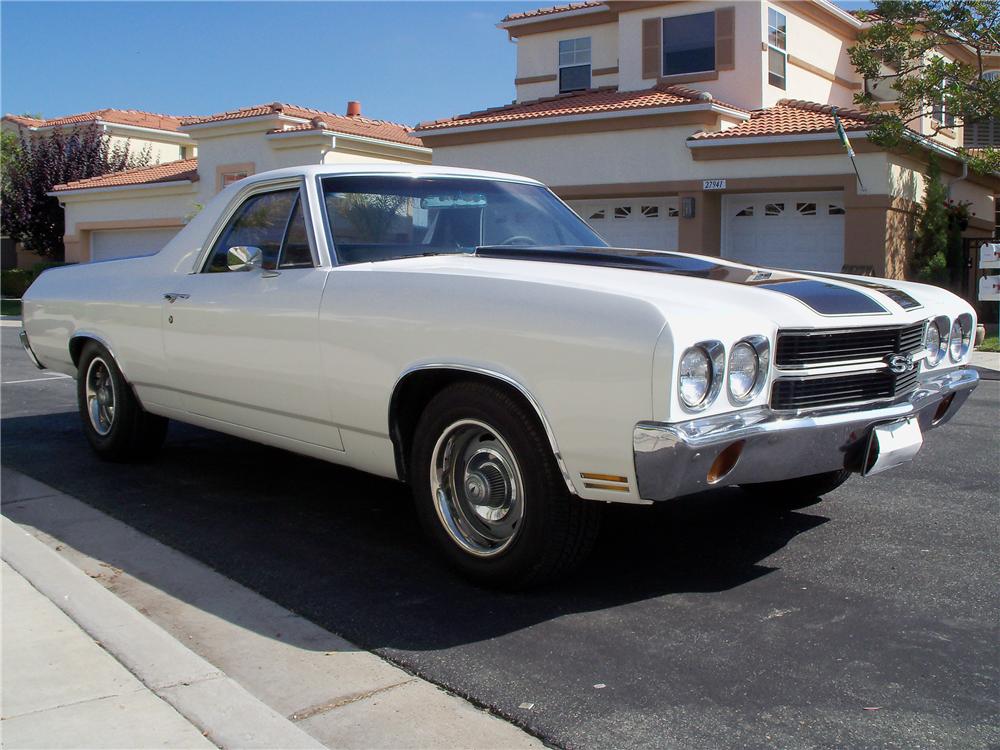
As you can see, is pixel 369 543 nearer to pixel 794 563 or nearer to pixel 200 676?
pixel 200 676

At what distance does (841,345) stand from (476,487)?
4.96 ft

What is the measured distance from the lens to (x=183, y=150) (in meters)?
43.0

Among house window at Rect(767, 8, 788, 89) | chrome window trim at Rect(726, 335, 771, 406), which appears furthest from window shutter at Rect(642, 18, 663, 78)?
chrome window trim at Rect(726, 335, 771, 406)

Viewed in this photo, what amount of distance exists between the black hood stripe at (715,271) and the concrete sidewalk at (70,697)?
2328 millimetres

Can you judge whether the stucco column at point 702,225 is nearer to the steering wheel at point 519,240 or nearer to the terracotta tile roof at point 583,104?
the terracotta tile roof at point 583,104

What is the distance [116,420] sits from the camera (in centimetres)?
638

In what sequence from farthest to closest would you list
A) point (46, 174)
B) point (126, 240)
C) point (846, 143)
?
point (46, 174)
point (126, 240)
point (846, 143)

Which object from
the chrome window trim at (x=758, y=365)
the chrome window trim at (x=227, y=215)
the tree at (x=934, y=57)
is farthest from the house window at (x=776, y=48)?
the chrome window trim at (x=758, y=365)

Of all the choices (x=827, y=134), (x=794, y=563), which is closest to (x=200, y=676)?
(x=794, y=563)

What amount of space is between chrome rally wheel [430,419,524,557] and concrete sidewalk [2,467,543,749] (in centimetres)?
71

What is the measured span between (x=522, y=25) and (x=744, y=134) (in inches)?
353

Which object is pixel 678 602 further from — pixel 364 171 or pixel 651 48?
pixel 651 48

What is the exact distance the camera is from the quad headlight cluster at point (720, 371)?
3.48 m

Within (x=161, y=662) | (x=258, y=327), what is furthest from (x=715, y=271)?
(x=161, y=662)
